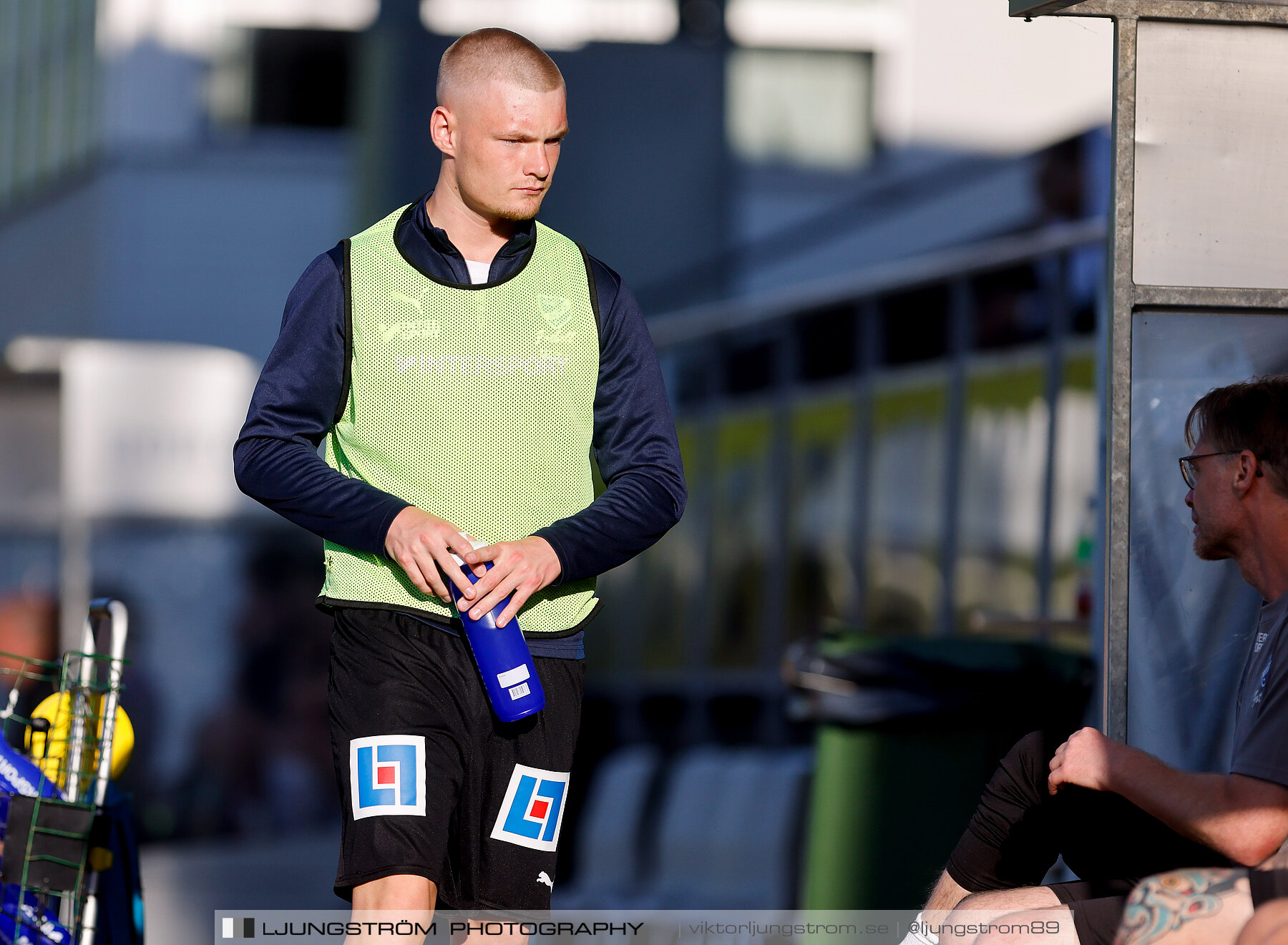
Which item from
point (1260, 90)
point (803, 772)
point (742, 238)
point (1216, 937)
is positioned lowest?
point (803, 772)

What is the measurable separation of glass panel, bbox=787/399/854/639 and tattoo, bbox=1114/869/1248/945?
5.61 meters

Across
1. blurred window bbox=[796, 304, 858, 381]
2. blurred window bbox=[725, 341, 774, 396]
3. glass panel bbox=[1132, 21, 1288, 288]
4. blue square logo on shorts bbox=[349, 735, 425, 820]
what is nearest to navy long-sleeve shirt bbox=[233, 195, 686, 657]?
blue square logo on shorts bbox=[349, 735, 425, 820]

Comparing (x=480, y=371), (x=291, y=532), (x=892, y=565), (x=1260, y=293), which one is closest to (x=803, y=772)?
(x=892, y=565)

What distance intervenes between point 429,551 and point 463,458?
22 centimetres

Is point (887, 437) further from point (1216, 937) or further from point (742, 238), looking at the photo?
point (742, 238)

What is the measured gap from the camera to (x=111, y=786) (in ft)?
9.61

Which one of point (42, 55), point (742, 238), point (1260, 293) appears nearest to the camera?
point (1260, 293)

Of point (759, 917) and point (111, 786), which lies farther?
point (759, 917)

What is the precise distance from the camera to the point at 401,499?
8.02 feet

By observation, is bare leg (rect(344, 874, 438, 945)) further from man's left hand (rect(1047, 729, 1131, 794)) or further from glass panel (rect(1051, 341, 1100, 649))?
glass panel (rect(1051, 341, 1100, 649))

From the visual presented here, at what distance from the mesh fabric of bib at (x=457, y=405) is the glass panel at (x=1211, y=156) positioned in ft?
3.91

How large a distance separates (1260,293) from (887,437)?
449 cm

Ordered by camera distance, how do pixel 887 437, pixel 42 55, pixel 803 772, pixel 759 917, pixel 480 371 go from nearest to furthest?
pixel 480 371 < pixel 759 917 < pixel 803 772 < pixel 887 437 < pixel 42 55

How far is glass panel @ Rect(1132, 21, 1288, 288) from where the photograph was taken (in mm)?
3104
